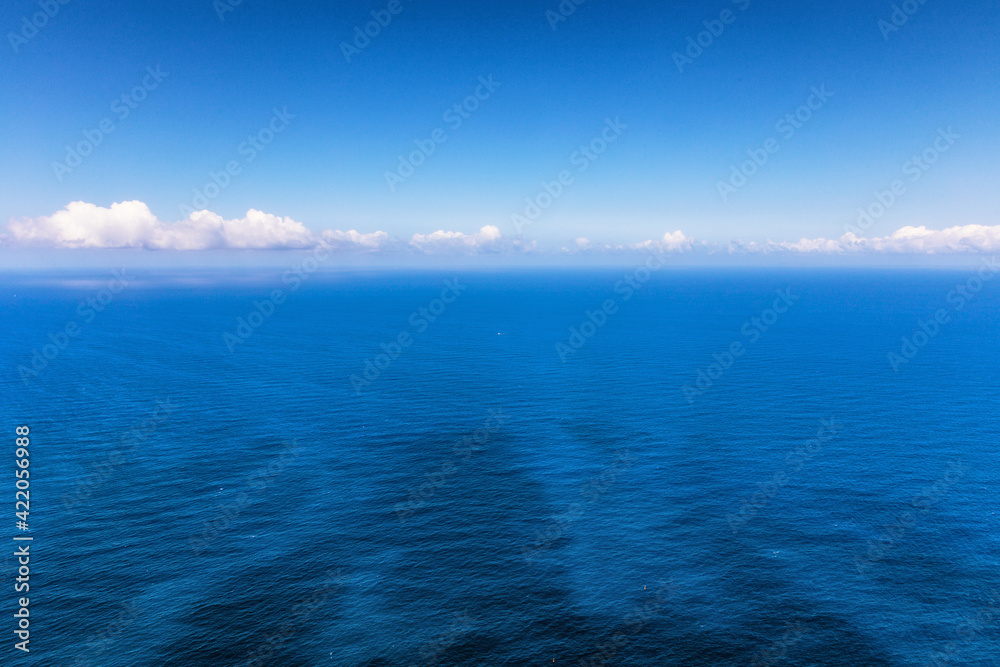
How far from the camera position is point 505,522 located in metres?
74.1

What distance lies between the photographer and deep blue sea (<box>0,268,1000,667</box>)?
176 ft

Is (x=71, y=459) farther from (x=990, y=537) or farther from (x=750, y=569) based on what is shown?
(x=990, y=537)

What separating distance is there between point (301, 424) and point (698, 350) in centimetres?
13936

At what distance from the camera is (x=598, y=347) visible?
189500 millimetres

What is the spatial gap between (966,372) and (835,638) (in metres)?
136

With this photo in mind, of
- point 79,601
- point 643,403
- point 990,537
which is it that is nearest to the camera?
point 79,601

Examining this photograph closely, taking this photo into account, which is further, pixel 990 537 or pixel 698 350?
pixel 698 350

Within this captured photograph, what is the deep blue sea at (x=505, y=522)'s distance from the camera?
53625 mm

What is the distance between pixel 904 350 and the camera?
17825 centimetres

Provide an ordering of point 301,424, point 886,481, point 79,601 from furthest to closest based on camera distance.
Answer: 1. point 301,424
2. point 886,481
3. point 79,601

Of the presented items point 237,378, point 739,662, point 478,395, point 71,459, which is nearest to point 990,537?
point 739,662

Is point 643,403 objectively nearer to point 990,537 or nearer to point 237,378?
point 990,537

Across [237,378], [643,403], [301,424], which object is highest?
[237,378]

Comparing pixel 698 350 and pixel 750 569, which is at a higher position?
pixel 698 350
